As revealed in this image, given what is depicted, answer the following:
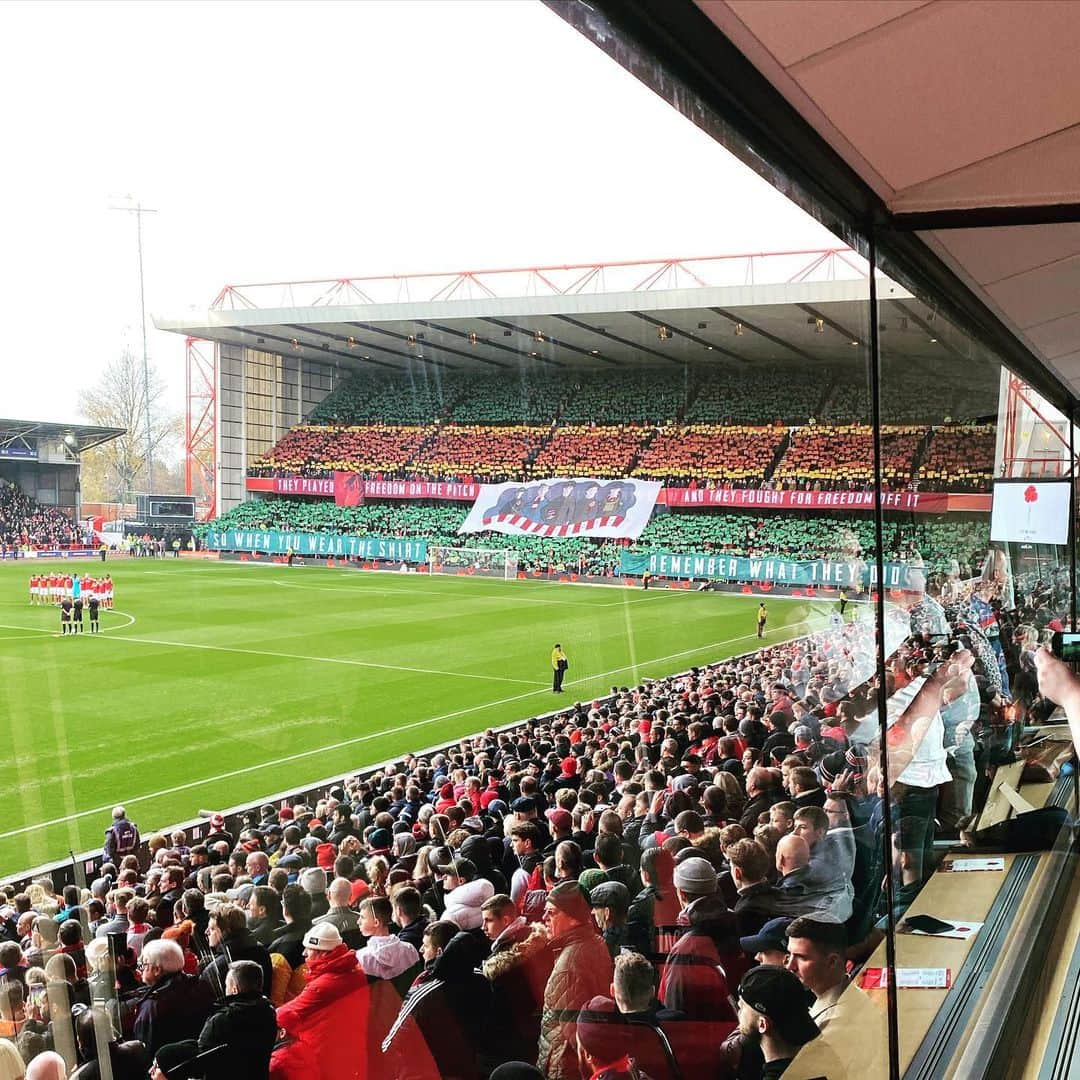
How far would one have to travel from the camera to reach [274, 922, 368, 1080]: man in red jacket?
2.06m

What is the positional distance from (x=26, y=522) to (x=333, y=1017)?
5.53 feet

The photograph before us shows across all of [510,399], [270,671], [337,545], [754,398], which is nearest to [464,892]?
[754,398]

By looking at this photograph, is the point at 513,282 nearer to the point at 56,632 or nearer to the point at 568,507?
the point at 56,632

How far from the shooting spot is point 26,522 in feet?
9.42

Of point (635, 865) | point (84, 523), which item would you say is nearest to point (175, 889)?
point (84, 523)

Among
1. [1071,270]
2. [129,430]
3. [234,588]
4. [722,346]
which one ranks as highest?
[722,346]

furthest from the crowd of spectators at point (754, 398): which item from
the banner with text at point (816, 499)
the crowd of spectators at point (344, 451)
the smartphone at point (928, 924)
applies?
the smartphone at point (928, 924)

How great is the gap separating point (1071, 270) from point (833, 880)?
55.0 inches

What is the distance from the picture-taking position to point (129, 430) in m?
2.29

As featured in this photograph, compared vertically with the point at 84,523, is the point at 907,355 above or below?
above

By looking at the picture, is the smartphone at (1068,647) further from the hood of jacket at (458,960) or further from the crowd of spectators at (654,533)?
the hood of jacket at (458,960)

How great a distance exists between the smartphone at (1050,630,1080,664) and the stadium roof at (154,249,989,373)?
2.27 feet

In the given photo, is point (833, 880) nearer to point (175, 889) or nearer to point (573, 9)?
point (573, 9)

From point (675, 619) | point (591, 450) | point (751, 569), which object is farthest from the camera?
point (675, 619)
